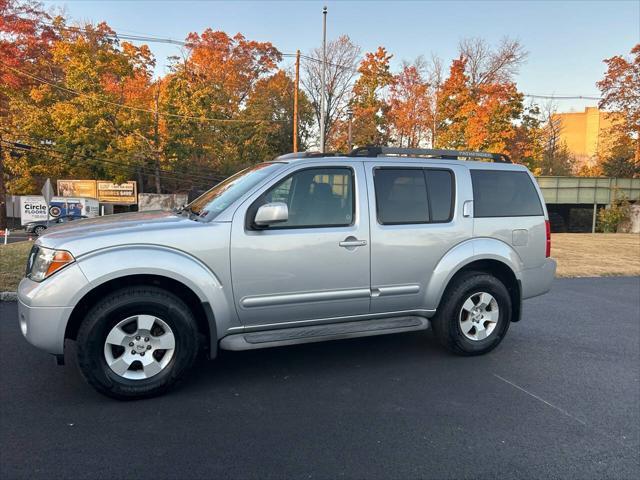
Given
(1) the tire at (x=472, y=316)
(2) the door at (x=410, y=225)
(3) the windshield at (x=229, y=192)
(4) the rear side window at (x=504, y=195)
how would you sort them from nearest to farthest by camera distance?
(3) the windshield at (x=229, y=192)
(2) the door at (x=410, y=225)
(1) the tire at (x=472, y=316)
(4) the rear side window at (x=504, y=195)

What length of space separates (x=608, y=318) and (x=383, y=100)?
37.1 metres

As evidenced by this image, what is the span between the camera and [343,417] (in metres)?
3.36

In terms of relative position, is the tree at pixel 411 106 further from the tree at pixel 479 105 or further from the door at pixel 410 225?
the door at pixel 410 225

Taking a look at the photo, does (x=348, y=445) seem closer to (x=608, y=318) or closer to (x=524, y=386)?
(x=524, y=386)

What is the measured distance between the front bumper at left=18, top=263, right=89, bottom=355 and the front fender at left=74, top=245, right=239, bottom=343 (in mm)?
57

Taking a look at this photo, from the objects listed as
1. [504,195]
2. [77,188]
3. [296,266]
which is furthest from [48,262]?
[77,188]

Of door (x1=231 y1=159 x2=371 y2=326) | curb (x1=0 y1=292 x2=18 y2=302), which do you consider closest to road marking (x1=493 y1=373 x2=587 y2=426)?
door (x1=231 y1=159 x2=371 y2=326)

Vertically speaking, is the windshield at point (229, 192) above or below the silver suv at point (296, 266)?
above

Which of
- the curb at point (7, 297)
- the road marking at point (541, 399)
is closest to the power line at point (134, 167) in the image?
the curb at point (7, 297)

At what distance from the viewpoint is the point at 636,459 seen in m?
2.94

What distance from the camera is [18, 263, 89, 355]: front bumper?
3.35m

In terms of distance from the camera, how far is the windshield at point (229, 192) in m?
3.96

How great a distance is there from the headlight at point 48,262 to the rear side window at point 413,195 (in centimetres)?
258

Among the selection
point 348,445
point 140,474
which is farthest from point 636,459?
point 140,474
